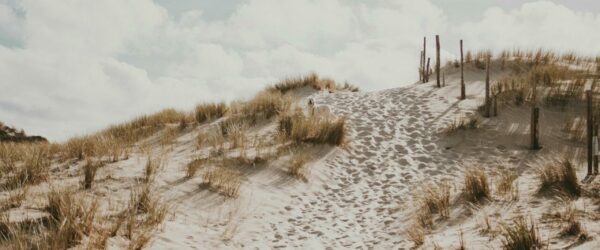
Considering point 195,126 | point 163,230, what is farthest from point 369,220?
point 195,126

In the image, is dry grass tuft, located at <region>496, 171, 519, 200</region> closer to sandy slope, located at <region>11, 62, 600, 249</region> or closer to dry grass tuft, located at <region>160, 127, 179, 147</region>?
sandy slope, located at <region>11, 62, 600, 249</region>

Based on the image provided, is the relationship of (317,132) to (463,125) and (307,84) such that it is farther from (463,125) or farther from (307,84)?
(307,84)

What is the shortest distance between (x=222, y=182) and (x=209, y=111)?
6386mm

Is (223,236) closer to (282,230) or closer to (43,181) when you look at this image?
(282,230)

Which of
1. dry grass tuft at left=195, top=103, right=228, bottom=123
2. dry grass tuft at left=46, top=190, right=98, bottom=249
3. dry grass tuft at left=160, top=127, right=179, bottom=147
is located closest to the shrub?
dry grass tuft at left=195, top=103, right=228, bottom=123

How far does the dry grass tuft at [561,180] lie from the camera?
21.4 feet

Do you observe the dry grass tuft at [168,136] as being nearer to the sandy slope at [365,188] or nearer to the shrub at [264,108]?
the sandy slope at [365,188]

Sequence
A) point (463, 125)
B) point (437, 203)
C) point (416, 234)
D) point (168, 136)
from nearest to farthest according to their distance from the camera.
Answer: point (416, 234), point (437, 203), point (463, 125), point (168, 136)

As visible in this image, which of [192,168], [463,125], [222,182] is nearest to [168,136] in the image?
[192,168]

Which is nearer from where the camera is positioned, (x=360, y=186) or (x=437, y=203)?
(x=437, y=203)

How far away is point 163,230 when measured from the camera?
Result: 6.02 m

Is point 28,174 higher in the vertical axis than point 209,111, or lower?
lower

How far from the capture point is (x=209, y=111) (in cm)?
1393

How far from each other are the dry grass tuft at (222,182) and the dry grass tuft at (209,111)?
5857 millimetres
